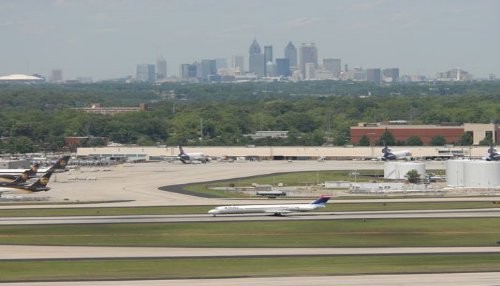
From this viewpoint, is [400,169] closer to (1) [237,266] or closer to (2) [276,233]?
(2) [276,233]

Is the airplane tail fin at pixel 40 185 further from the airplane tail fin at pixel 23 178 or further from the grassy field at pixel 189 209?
the grassy field at pixel 189 209

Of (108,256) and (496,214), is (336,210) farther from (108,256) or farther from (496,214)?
(108,256)

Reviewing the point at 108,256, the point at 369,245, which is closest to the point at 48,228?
the point at 108,256

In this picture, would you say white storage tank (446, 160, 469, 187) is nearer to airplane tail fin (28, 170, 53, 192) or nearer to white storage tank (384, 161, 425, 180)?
white storage tank (384, 161, 425, 180)

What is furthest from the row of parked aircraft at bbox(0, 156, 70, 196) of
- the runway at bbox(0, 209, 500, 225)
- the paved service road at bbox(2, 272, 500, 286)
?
the paved service road at bbox(2, 272, 500, 286)

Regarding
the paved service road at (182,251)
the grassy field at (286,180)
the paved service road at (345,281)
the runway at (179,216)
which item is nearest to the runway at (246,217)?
the runway at (179,216)

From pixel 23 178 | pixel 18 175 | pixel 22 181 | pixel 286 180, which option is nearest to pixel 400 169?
pixel 286 180
